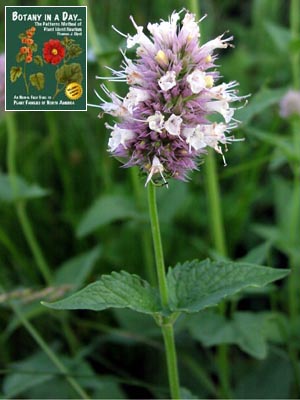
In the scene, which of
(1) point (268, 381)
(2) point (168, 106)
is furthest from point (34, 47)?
(1) point (268, 381)

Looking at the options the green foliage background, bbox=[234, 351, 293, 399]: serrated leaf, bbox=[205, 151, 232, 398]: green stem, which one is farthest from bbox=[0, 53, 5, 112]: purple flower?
bbox=[234, 351, 293, 399]: serrated leaf

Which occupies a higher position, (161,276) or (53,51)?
(53,51)

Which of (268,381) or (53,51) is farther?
(268,381)

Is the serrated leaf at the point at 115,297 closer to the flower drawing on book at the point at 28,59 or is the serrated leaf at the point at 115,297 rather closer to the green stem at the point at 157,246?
the green stem at the point at 157,246

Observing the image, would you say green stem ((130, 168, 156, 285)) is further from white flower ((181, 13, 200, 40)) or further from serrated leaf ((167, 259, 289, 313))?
white flower ((181, 13, 200, 40))

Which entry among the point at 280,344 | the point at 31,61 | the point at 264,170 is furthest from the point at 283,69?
the point at 31,61

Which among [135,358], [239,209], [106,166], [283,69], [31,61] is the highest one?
[283,69]

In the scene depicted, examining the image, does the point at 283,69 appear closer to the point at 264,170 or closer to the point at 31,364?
the point at 264,170

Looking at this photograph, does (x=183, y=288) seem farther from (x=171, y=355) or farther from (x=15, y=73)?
(x=15, y=73)
